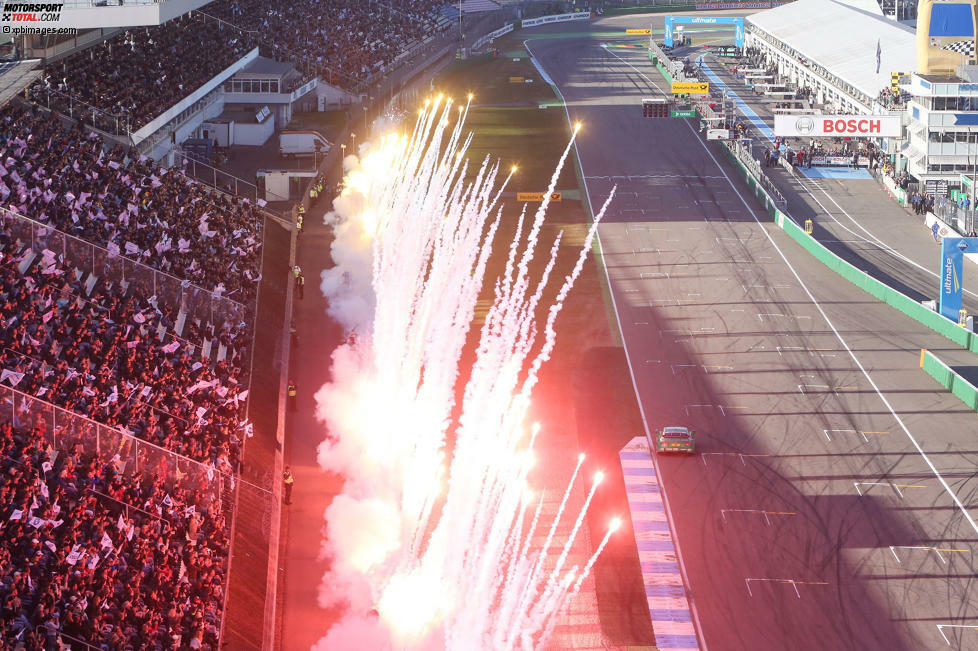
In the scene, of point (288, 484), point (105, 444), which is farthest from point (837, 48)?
point (105, 444)

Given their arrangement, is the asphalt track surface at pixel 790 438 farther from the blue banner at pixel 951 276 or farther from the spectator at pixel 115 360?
the spectator at pixel 115 360

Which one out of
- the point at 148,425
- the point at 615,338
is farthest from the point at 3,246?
the point at 615,338

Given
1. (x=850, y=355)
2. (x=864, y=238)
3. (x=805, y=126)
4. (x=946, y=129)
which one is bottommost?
(x=850, y=355)

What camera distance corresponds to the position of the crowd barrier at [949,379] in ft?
172

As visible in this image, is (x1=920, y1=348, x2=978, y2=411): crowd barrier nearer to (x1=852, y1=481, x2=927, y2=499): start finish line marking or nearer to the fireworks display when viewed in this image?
(x1=852, y1=481, x2=927, y2=499): start finish line marking

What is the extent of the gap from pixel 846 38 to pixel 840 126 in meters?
33.0

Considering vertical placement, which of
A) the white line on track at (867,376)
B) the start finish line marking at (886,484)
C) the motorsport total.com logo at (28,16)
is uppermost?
the motorsport total.com logo at (28,16)

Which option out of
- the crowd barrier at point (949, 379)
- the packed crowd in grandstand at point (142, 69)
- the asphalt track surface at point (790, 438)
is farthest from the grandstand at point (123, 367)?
the crowd barrier at point (949, 379)

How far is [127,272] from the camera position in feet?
149

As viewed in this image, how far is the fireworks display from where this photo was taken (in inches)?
1452

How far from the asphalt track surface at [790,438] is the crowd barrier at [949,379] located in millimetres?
436

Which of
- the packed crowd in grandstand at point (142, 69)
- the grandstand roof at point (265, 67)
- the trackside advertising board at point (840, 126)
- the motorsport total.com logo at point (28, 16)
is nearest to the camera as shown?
the motorsport total.com logo at point (28, 16)

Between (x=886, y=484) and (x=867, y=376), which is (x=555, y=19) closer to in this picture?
(x=867, y=376)

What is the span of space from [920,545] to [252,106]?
195ft
